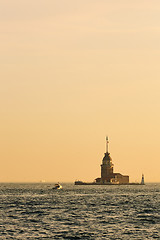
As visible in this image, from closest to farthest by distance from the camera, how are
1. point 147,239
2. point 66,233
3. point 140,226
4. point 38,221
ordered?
point 147,239, point 66,233, point 140,226, point 38,221

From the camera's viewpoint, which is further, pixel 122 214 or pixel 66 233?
pixel 122 214

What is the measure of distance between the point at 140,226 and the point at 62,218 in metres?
14.5

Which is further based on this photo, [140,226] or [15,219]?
[15,219]

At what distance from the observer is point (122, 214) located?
9169 centimetres

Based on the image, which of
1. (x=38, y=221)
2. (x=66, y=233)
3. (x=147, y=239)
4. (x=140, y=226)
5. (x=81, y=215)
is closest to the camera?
(x=147, y=239)

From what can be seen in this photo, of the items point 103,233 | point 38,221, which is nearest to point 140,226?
point 103,233

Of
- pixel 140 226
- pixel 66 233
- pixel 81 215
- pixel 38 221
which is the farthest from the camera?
pixel 81 215

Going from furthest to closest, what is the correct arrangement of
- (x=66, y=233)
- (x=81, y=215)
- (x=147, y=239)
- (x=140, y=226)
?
(x=81, y=215) → (x=140, y=226) → (x=66, y=233) → (x=147, y=239)

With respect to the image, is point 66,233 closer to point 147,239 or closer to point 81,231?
point 81,231

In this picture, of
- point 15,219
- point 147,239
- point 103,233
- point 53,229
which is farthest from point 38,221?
point 147,239

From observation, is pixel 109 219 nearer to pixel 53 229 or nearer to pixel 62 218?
pixel 62 218

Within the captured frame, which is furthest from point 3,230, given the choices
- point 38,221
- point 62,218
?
point 62,218

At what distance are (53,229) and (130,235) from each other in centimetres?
1000

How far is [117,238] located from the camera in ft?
200
